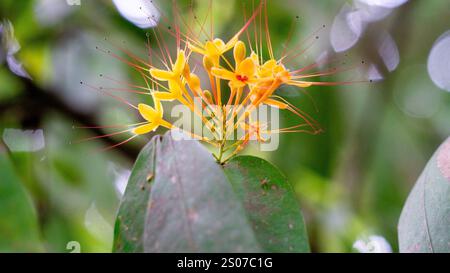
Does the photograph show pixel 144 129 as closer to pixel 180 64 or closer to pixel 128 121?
pixel 180 64

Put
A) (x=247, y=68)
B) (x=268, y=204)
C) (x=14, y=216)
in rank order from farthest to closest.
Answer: (x=14, y=216), (x=247, y=68), (x=268, y=204)

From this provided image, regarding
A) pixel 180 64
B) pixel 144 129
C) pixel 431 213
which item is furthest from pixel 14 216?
pixel 431 213

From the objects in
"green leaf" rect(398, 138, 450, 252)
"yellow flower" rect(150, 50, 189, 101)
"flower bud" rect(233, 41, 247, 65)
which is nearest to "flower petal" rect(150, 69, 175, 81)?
"yellow flower" rect(150, 50, 189, 101)

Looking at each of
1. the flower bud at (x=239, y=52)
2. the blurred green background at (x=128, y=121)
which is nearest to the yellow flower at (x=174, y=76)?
the flower bud at (x=239, y=52)

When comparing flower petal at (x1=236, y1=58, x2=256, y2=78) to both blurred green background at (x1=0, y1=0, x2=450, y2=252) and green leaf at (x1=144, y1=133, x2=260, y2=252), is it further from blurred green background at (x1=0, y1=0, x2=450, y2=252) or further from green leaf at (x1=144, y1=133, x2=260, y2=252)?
blurred green background at (x1=0, y1=0, x2=450, y2=252)
